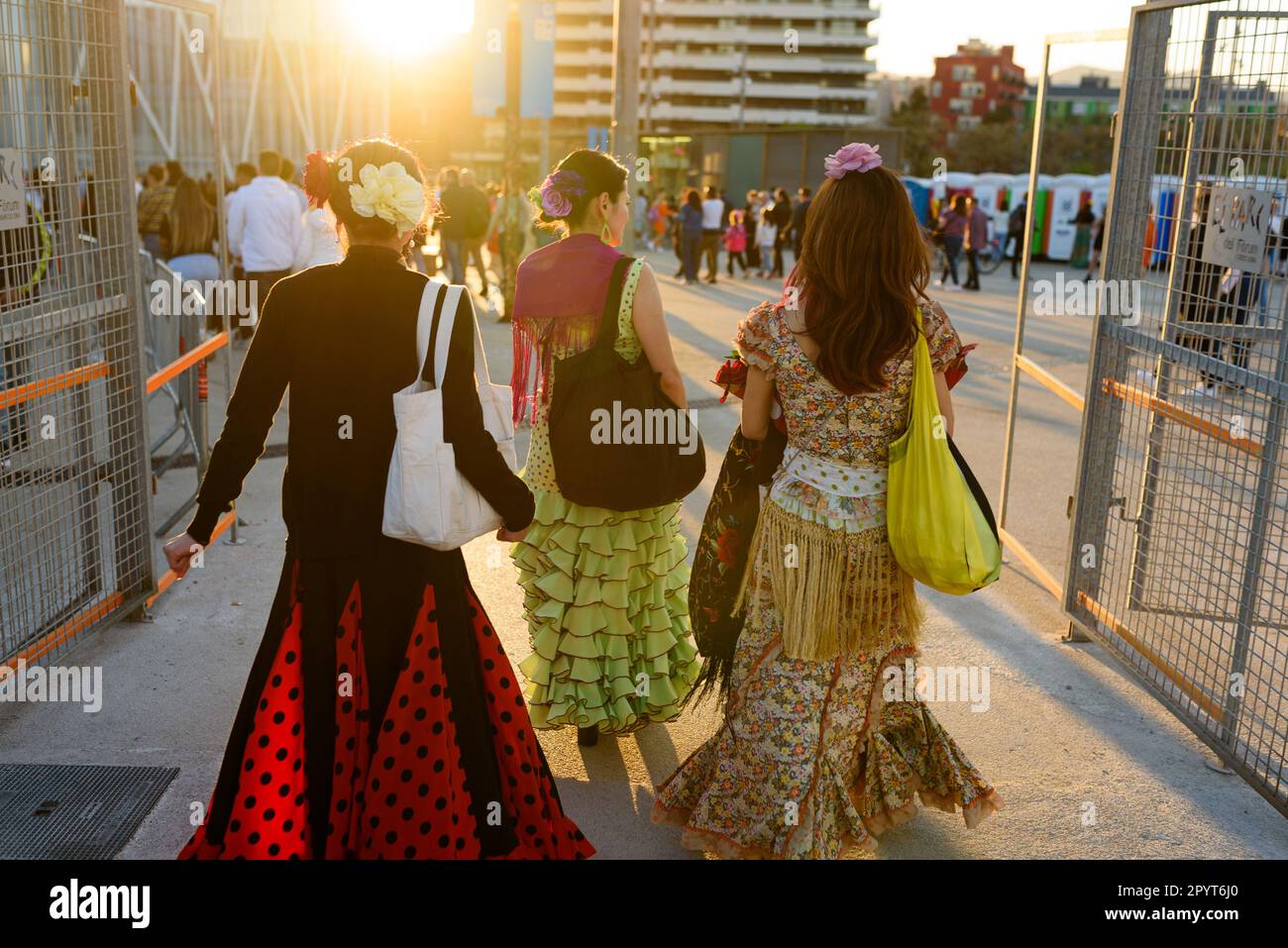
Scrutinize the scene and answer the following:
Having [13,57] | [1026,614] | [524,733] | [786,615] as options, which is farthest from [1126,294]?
[13,57]

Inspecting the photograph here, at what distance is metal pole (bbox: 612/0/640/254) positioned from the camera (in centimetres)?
1043

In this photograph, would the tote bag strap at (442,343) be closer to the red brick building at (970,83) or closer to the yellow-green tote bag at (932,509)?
the yellow-green tote bag at (932,509)

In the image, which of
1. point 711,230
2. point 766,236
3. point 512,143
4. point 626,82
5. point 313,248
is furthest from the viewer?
point 766,236

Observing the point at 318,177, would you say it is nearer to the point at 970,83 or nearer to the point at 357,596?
the point at 357,596

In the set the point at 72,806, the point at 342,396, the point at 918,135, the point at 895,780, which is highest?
the point at 918,135

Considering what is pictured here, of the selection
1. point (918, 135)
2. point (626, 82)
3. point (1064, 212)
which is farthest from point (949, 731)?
point (918, 135)

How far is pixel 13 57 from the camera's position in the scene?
13.0 ft

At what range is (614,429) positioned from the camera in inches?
146

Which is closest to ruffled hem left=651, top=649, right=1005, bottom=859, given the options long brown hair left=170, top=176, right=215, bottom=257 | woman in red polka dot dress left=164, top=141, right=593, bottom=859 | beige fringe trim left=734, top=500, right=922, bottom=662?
beige fringe trim left=734, top=500, right=922, bottom=662

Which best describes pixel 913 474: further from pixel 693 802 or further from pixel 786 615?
pixel 693 802

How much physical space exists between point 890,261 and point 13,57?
295 centimetres

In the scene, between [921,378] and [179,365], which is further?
[179,365]

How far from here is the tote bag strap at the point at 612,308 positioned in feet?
12.2

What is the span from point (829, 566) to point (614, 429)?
2.80ft
